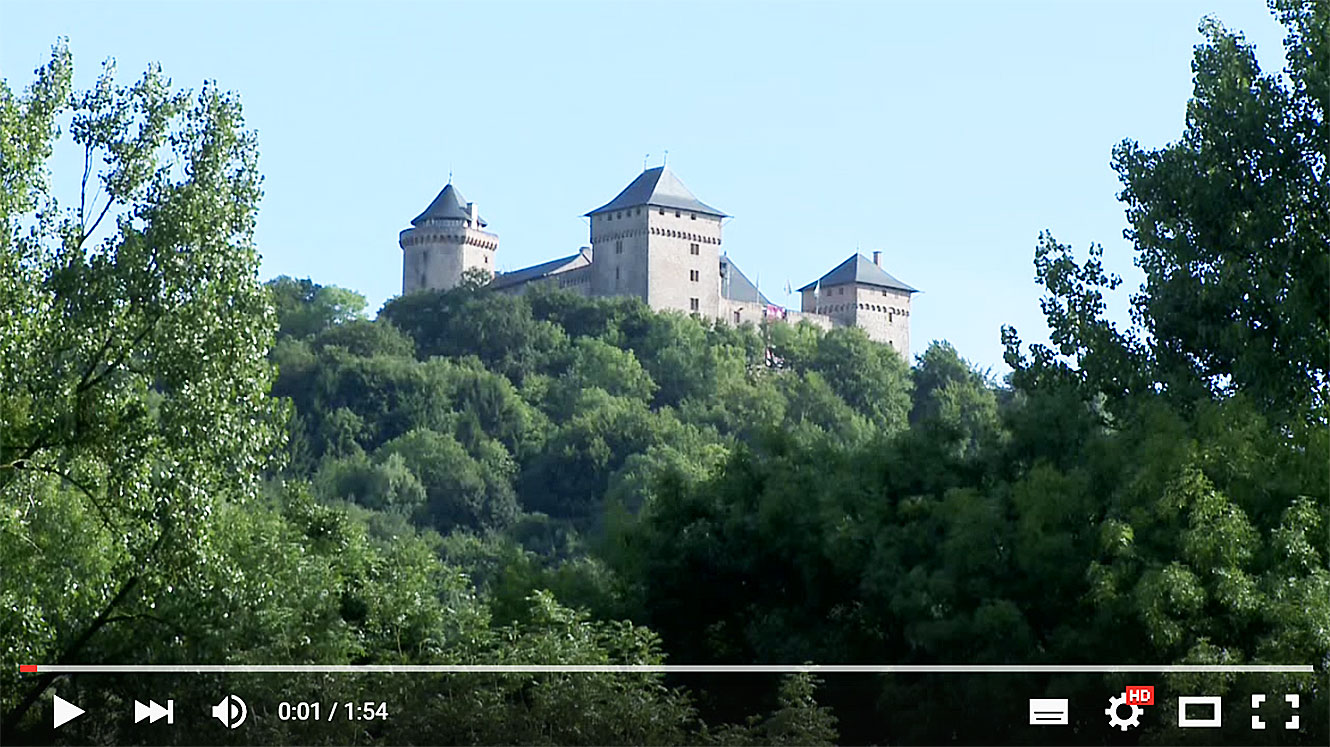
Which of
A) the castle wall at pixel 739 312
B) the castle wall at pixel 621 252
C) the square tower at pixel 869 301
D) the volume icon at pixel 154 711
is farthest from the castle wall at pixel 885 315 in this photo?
the volume icon at pixel 154 711

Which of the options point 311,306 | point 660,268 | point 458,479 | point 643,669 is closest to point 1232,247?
point 643,669

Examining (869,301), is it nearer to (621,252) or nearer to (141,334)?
(621,252)

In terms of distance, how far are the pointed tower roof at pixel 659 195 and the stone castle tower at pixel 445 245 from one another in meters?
6.90

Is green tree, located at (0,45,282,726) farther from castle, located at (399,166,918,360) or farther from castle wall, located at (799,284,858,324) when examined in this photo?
castle wall, located at (799,284,858,324)

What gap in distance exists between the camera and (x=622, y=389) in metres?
77.1

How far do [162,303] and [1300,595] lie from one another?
7961mm

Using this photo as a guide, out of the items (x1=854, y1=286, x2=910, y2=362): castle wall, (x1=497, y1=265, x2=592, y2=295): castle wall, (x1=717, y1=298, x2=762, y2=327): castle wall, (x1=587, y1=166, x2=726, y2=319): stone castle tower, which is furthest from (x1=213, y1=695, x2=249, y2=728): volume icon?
(x1=854, y1=286, x2=910, y2=362): castle wall

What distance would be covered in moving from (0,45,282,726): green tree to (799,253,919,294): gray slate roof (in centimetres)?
7205

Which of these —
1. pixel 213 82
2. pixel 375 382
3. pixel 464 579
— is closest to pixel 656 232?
pixel 375 382

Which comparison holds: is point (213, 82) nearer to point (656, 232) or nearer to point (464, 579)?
point (464, 579)

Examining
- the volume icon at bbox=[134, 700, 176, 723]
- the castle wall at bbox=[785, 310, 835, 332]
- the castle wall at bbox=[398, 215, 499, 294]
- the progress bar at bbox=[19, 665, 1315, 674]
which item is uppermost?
the castle wall at bbox=[398, 215, 499, 294]

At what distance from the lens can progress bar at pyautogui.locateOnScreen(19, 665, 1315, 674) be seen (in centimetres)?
1364

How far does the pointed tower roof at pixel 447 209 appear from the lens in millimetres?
86125

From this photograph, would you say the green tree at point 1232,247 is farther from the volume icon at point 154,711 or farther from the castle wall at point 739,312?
the castle wall at point 739,312
